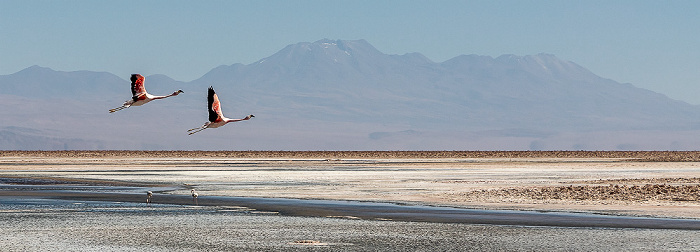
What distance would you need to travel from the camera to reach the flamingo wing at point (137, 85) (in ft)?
130

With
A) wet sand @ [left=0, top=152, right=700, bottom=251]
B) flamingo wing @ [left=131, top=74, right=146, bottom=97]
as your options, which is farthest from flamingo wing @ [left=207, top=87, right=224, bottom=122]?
flamingo wing @ [left=131, top=74, right=146, bottom=97]

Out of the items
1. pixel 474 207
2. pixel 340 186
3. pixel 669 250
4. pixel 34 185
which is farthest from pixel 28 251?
pixel 34 185

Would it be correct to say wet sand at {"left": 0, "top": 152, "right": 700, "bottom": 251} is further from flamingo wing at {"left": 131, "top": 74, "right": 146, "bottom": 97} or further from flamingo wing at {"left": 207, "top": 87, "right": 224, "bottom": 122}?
flamingo wing at {"left": 131, "top": 74, "right": 146, "bottom": 97}

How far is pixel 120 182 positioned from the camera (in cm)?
4791

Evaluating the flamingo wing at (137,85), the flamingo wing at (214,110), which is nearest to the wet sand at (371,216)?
the flamingo wing at (214,110)

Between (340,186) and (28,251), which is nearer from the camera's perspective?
(28,251)

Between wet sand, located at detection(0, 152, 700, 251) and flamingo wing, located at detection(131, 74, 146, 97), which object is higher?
flamingo wing, located at detection(131, 74, 146, 97)

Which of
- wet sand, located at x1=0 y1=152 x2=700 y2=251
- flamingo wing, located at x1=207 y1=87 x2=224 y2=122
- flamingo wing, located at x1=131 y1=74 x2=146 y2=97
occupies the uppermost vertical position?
flamingo wing, located at x1=131 y1=74 x2=146 y2=97

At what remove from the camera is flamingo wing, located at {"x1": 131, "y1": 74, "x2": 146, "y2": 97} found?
39656mm

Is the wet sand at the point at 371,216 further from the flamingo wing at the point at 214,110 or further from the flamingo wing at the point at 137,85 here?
the flamingo wing at the point at 137,85

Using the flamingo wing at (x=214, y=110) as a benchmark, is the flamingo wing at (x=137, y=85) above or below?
above

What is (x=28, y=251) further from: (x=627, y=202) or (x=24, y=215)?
(x=627, y=202)

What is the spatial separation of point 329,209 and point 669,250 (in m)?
11.7

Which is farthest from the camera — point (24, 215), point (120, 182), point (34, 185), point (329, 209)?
point (120, 182)
